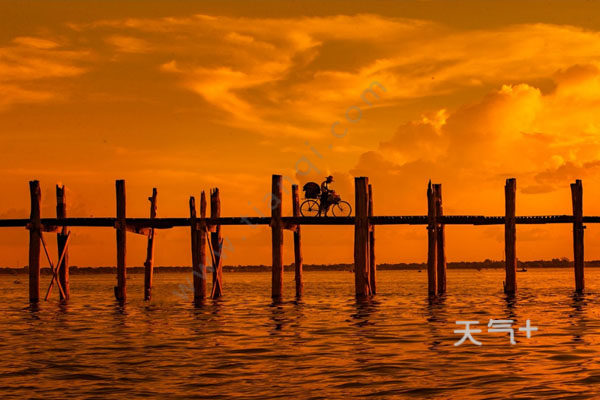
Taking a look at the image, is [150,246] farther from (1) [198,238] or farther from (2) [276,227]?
(2) [276,227]

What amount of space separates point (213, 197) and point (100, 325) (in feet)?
25.6

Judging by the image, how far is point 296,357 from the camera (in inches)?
638

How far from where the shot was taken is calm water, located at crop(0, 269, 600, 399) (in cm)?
1273

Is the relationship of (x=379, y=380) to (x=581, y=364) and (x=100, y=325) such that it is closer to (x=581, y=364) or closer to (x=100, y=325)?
(x=581, y=364)

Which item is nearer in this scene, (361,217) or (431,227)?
(361,217)

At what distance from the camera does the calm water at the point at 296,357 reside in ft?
41.8

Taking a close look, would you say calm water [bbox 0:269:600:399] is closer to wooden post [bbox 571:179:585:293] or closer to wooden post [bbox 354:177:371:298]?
wooden post [bbox 354:177:371:298]

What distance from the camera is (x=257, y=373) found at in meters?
14.3
